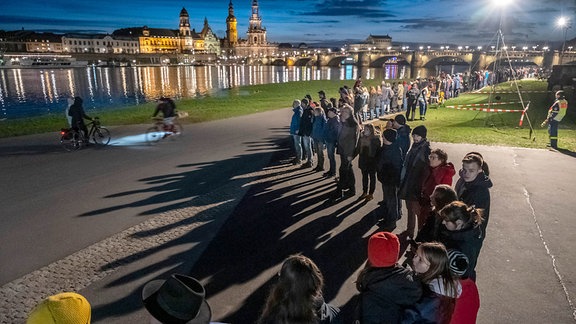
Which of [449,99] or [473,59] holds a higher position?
[473,59]

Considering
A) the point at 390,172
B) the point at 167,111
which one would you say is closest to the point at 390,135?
the point at 390,172

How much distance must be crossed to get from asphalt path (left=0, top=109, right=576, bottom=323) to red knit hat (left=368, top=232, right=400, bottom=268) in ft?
7.07

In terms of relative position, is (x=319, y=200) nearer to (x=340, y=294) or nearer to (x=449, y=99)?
(x=340, y=294)

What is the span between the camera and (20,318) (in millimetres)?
5043

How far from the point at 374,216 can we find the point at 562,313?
3814mm

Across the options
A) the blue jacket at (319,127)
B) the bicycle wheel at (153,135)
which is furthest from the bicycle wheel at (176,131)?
the blue jacket at (319,127)

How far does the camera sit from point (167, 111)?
1569 centimetres

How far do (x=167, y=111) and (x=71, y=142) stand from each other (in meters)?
3.82

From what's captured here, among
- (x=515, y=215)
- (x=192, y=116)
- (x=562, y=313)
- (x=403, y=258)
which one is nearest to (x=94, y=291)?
(x=403, y=258)

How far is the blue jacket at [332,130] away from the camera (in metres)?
10.2

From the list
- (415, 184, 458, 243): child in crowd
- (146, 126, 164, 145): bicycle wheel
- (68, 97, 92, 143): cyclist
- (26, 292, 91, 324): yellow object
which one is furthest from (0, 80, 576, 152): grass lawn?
(26, 292, 91, 324): yellow object

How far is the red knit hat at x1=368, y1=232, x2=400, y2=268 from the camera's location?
3383mm

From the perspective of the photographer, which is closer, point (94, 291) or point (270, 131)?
point (94, 291)

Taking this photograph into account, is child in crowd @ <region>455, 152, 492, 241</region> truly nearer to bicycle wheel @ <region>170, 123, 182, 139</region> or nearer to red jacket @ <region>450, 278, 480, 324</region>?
red jacket @ <region>450, 278, 480, 324</region>
